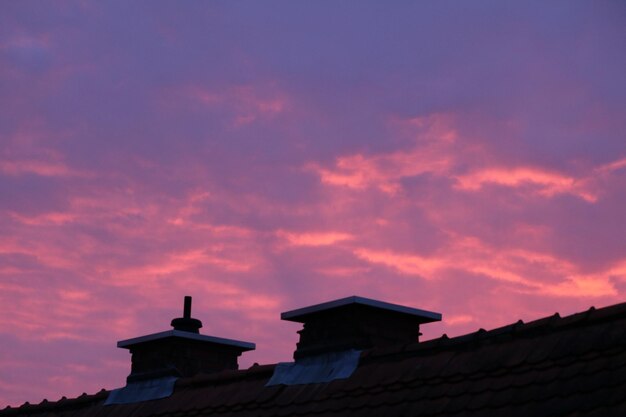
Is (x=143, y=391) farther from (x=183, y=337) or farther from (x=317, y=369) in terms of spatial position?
(x=317, y=369)

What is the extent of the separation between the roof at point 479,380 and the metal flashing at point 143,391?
1694 mm

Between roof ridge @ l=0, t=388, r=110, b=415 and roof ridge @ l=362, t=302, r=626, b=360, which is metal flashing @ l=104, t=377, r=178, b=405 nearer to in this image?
roof ridge @ l=0, t=388, r=110, b=415

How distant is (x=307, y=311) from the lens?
16.4 m

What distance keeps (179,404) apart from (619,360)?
8.34 m

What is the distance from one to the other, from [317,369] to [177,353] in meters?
5.23

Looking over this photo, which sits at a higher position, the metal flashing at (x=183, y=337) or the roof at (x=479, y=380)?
the metal flashing at (x=183, y=337)

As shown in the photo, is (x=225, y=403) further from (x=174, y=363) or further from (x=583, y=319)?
(x=583, y=319)

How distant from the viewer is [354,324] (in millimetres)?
15812

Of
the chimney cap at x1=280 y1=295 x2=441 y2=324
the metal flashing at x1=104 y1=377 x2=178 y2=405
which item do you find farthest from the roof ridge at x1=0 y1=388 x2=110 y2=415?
the chimney cap at x1=280 y1=295 x2=441 y2=324

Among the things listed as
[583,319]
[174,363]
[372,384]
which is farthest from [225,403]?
[583,319]

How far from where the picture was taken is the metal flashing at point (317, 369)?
14.6 m

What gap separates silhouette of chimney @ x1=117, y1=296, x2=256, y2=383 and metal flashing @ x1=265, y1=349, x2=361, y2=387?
3851 mm

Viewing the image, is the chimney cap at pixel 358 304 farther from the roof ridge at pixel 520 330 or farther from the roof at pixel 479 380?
the roof ridge at pixel 520 330

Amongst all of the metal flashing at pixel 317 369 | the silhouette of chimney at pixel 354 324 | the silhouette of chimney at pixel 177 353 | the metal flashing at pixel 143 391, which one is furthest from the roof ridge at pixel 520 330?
the silhouette of chimney at pixel 177 353
